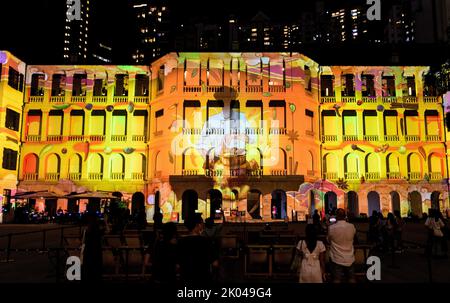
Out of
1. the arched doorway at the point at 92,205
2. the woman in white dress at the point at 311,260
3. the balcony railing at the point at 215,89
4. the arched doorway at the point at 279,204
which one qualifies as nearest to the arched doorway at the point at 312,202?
the arched doorway at the point at 279,204

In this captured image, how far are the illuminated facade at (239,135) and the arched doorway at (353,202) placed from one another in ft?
0.30

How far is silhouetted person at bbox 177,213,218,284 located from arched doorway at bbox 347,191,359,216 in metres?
33.3

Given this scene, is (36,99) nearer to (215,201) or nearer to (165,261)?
(215,201)

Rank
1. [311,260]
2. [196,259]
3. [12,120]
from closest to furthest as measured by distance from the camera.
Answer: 1. [196,259]
2. [311,260]
3. [12,120]

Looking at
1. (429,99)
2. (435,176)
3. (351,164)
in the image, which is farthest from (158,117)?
(435,176)

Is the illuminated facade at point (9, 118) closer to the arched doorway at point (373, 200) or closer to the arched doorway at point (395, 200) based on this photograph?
the arched doorway at point (373, 200)

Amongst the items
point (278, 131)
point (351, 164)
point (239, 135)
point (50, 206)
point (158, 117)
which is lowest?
point (50, 206)

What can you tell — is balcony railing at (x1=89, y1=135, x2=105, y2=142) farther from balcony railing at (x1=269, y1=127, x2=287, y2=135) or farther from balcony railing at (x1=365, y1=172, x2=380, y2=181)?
balcony railing at (x1=365, y1=172, x2=380, y2=181)

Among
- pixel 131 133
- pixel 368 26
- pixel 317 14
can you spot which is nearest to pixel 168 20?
pixel 317 14

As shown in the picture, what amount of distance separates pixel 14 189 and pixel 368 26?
128 metres

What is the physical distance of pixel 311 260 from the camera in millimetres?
6902

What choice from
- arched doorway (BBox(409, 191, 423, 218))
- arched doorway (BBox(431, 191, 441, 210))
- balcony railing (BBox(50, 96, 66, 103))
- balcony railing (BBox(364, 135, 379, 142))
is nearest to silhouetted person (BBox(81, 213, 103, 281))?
balcony railing (BBox(50, 96, 66, 103))

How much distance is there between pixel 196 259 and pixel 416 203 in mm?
35928

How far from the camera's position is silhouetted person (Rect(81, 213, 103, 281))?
24.5ft
